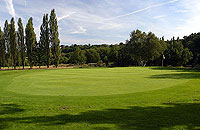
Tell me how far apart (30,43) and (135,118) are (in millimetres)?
56700

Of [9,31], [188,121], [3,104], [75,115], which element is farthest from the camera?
[9,31]

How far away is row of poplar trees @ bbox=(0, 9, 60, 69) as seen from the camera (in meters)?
54.4

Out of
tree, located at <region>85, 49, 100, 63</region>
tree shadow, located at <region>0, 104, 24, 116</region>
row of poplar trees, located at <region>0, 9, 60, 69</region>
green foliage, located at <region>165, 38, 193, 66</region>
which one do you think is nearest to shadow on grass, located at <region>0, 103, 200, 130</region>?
tree shadow, located at <region>0, 104, 24, 116</region>

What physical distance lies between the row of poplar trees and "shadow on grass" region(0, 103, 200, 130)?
52.5 meters

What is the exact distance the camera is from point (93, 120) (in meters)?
5.67

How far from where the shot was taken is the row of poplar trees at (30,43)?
54.4 m

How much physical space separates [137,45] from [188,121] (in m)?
63.6

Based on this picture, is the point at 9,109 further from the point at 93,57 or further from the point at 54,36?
the point at 93,57

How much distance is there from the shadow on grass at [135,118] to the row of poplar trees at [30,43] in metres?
52.5

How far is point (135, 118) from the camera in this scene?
580 cm

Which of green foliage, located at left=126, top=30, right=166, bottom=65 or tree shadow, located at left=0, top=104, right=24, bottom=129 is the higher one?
green foliage, located at left=126, top=30, right=166, bottom=65

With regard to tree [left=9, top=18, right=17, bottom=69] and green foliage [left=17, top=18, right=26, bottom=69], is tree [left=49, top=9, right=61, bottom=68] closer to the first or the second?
green foliage [left=17, top=18, right=26, bottom=69]

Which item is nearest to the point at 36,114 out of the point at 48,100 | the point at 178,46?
the point at 48,100

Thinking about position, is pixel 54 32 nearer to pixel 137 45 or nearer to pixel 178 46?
pixel 137 45
